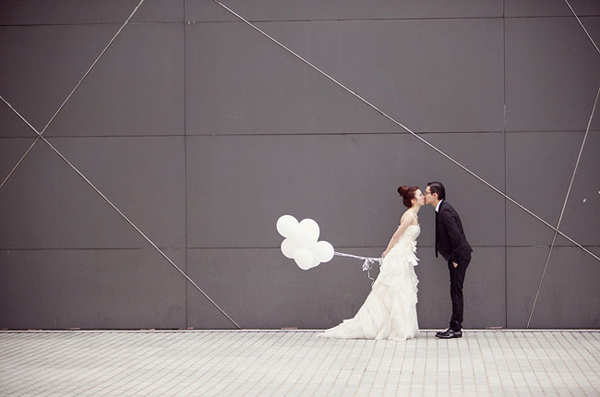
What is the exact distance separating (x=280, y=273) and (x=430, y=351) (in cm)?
275

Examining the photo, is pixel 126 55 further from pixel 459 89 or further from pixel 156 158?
pixel 459 89

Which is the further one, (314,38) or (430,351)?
(314,38)

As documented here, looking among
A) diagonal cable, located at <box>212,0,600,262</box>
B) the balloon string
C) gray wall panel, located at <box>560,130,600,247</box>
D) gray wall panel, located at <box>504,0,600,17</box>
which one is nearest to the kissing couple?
the balloon string

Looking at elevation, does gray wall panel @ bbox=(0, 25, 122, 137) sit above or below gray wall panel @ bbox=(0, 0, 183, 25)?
below

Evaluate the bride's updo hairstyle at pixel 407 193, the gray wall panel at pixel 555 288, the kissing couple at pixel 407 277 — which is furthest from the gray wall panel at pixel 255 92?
the gray wall panel at pixel 555 288

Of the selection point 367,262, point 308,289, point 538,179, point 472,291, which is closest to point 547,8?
point 538,179

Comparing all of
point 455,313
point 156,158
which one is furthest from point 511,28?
point 156,158

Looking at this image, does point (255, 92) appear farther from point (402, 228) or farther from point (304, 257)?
point (402, 228)

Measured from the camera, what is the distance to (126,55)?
13.1 meters

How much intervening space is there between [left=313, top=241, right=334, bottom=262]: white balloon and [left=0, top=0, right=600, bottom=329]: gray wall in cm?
100

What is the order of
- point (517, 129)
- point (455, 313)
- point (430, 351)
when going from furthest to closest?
point (517, 129) < point (455, 313) < point (430, 351)

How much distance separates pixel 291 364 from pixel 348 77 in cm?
444

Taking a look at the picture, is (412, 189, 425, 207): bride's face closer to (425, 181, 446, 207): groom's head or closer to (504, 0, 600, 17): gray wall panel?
(425, 181, 446, 207): groom's head

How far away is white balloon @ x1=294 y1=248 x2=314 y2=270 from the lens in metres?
11.6
